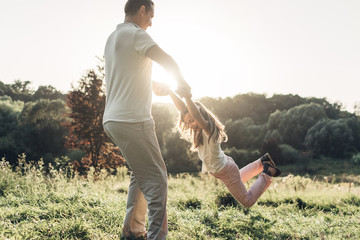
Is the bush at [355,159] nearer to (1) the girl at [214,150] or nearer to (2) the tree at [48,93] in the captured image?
(1) the girl at [214,150]

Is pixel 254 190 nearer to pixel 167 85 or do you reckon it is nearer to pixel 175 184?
pixel 167 85

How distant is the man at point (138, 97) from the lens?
2707 millimetres

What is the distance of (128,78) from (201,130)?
4.95ft

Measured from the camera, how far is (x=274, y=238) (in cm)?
381

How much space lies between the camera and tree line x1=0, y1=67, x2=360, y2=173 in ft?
102

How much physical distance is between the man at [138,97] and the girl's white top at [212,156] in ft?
3.70

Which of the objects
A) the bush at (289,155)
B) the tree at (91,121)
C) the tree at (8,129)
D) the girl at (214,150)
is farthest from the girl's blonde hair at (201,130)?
the bush at (289,155)

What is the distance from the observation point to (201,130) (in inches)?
158

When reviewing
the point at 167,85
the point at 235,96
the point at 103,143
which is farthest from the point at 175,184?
the point at 235,96

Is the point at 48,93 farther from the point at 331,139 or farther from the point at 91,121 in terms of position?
the point at 331,139

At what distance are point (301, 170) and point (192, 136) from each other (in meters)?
30.6

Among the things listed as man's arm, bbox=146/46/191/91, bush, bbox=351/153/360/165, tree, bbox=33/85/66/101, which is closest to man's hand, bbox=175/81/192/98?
man's arm, bbox=146/46/191/91

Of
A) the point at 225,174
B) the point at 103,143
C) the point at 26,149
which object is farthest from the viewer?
the point at 26,149

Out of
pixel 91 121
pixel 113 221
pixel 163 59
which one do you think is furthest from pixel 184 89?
pixel 91 121
